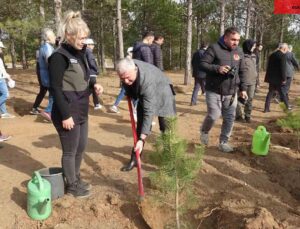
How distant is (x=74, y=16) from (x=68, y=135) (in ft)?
3.70

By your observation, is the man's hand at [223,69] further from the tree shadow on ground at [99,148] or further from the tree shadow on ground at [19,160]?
the tree shadow on ground at [19,160]

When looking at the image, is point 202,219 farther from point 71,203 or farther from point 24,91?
point 24,91

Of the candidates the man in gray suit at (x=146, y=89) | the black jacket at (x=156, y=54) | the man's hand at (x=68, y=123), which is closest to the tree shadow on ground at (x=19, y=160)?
the man's hand at (x=68, y=123)

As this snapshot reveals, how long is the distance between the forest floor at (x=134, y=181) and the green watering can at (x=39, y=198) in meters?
0.09

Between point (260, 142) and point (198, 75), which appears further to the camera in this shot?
point (198, 75)

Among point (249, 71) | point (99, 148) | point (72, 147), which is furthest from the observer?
point (249, 71)

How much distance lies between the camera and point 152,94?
3.49 meters

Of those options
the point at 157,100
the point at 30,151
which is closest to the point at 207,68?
the point at 157,100

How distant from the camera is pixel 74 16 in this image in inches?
Result: 124

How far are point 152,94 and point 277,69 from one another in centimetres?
537

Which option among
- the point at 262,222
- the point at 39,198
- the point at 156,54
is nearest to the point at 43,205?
the point at 39,198

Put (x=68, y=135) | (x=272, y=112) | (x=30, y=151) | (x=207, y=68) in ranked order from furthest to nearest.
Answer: (x=272, y=112), (x=30, y=151), (x=207, y=68), (x=68, y=135)

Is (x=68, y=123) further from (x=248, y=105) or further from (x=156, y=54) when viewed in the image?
(x=248, y=105)

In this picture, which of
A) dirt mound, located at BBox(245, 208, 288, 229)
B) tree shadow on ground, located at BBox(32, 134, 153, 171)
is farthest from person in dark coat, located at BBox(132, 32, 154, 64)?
dirt mound, located at BBox(245, 208, 288, 229)
